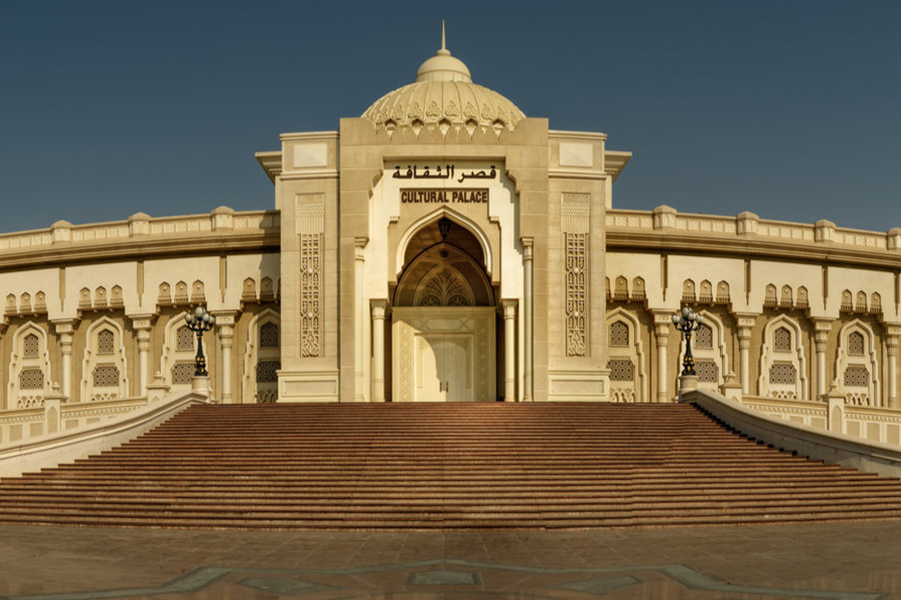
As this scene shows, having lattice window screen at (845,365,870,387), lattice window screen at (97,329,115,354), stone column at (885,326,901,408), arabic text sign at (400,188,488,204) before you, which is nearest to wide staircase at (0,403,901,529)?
arabic text sign at (400,188,488,204)

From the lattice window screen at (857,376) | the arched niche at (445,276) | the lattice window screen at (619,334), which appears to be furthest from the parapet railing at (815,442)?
the lattice window screen at (857,376)

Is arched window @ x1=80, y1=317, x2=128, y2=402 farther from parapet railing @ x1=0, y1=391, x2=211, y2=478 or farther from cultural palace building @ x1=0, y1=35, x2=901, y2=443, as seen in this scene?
parapet railing @ x1=0, y1=391, x2=211, y2=478

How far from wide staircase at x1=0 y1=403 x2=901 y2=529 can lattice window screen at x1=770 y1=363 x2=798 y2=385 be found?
11.4 metres

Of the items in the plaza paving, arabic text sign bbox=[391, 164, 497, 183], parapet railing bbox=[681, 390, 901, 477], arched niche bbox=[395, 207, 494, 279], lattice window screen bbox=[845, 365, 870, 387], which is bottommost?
the plaza paving

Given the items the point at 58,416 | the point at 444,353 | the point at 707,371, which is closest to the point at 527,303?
the point at 444,353

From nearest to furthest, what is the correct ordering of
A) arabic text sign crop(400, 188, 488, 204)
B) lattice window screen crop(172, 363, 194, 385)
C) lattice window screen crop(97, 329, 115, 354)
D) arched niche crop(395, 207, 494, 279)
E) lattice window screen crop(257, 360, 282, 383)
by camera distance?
1. arched niche crop(395, 207, 494, 279)
2. arabic text sign crop(400, 188, 488, 204)
3. lattice window screen crop(257, 360, 282, 383)
4. lattice window screen crop(172, 363, 194, 385)
5. lattice window screen crop(97, 329, 115, 354)

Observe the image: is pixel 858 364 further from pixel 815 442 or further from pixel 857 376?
pixel 815 442

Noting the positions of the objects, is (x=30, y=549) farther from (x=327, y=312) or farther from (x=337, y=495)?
(x=327, y=312)

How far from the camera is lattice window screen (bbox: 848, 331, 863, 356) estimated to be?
3192cm

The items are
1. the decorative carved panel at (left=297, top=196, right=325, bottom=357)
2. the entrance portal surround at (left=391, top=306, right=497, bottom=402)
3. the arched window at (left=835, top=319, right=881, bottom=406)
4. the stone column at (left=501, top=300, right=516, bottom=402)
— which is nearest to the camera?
the stone column at (left=501, top=300, right=516, bottom=402)

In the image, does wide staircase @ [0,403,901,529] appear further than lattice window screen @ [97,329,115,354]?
No

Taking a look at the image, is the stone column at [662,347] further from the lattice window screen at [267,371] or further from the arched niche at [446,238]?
the lattice window screen at [267,371]

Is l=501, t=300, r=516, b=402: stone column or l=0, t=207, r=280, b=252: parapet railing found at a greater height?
l=0, t=207, r=280, b=252: parapet railing

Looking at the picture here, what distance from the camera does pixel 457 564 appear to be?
1048 cm
